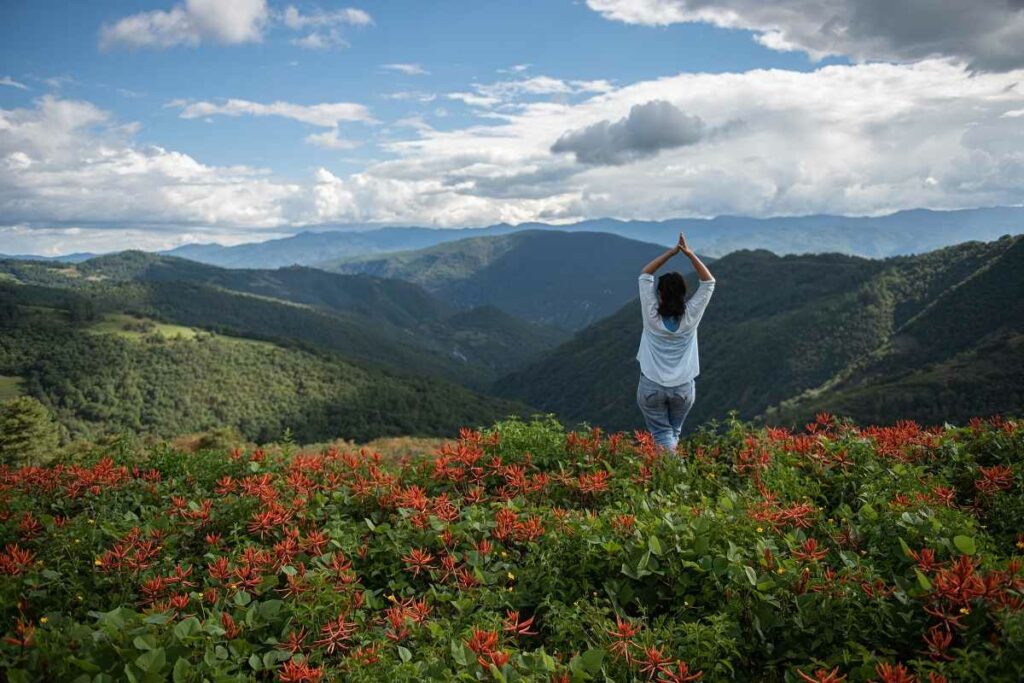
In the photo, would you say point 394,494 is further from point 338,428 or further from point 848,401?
point 338,428

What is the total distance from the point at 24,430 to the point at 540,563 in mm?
40616

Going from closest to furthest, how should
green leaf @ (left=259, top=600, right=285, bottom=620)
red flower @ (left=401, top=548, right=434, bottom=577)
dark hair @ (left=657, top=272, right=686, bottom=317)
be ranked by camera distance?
green leaf @ (left=259, top=600, right=285, bottom=620) < red flower @ (left=401, top=548, right=434, bottom=577) < dark hair @ (left=657, top=272, right=686, bottom=317)

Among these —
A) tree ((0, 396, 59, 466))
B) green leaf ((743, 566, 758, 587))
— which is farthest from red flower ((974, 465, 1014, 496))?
tree ((0, 396, 59, 466))

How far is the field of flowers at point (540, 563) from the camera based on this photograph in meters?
3.40

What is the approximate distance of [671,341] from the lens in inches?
295

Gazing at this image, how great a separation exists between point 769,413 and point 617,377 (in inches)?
2858

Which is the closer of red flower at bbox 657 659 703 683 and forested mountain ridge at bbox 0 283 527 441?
red flower at bbox 657 659 703 683

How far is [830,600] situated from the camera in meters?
3.67

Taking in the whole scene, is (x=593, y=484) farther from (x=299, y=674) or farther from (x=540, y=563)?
(x=299, y=674)

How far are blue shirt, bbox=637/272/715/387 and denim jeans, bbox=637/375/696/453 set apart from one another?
92 mm

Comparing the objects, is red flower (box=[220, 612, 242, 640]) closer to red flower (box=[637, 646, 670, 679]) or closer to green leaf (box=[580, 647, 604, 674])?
green leaf (box=[580, 647, 604, 674])

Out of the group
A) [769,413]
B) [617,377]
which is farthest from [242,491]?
[617,377]

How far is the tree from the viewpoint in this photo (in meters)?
31.6

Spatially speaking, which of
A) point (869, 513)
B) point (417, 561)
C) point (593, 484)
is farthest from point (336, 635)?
point (869, 513)
